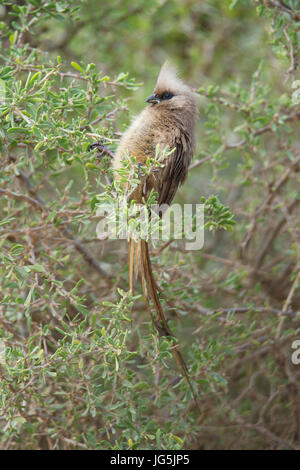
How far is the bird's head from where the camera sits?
2537mm

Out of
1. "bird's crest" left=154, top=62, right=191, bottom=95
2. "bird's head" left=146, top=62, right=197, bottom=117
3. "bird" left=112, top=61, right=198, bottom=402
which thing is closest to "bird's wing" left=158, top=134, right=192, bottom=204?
"bird" left=112, top=61, right=198, bottom=402

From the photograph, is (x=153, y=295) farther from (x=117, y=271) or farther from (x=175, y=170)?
(x=117, y=271)

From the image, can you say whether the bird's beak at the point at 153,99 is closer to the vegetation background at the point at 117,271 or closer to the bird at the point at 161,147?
the bird at the point at 161,147

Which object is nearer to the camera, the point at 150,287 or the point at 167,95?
the point at 150,287

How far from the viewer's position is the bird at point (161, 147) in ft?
7.11

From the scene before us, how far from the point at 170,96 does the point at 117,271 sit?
3.17 feet

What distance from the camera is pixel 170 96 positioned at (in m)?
2.59

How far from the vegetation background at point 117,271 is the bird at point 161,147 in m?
0.10

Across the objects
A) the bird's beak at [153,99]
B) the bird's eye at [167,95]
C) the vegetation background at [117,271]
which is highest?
the bird's eye at [167,95]

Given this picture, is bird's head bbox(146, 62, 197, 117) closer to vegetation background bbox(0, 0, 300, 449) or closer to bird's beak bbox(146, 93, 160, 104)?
bird's beak bbox(146, 93, 160, 104)

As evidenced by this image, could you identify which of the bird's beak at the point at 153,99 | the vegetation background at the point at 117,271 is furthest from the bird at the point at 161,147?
the vegetation background at the point at 117,271

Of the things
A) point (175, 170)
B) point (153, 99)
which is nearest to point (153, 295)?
point (175, 170)

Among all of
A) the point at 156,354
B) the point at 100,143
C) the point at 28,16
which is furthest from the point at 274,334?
the point at 28,16

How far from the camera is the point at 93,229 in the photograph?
3004 mm
